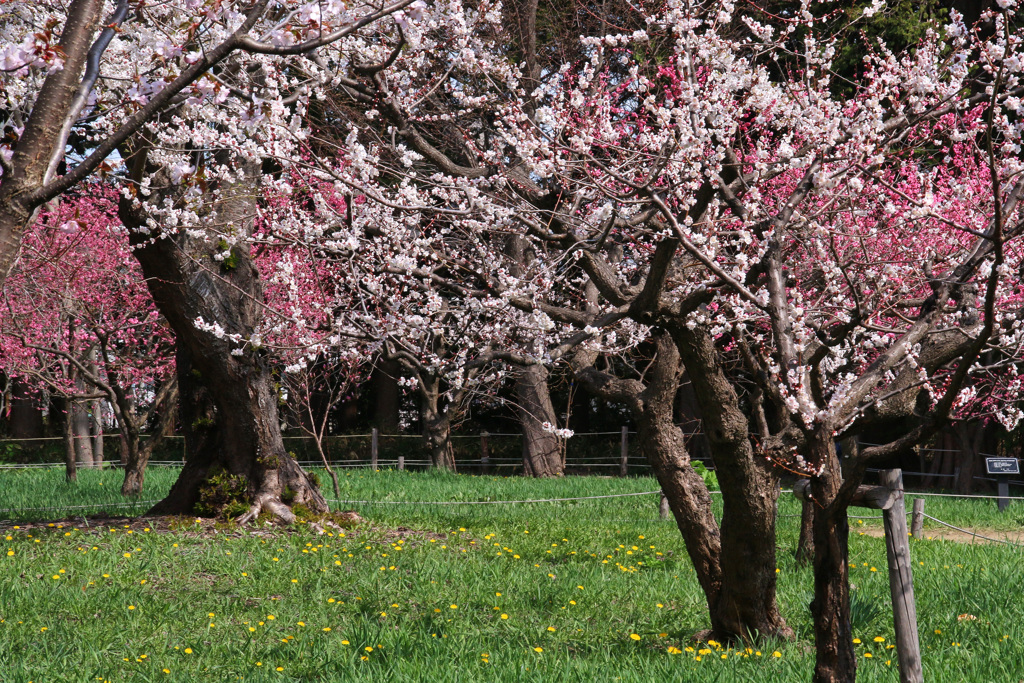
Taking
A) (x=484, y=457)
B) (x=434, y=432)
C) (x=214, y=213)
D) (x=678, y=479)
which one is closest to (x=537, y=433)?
(x=434, y=432)

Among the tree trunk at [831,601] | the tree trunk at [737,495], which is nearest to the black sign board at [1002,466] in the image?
the tree trunk at [737,495]

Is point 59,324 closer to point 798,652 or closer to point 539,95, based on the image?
point 539,95

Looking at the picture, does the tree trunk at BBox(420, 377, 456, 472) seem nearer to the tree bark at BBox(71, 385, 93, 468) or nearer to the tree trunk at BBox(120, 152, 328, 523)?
the tree bark at BBox(71, 385, 93, 468)

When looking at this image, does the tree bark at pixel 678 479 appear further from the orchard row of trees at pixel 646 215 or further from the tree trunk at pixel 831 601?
the tree trunk at pixel 831 601

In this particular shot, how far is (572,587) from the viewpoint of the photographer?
5.59 m

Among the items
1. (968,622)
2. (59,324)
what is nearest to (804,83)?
(968,622)

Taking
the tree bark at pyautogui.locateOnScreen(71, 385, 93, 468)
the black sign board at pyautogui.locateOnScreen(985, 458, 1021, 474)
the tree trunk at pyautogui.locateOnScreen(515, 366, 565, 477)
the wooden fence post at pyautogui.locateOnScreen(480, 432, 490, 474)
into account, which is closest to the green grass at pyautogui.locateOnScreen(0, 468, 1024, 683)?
the black sign board at pyautogui.locateOnScreen(985, 458, 1021, 474)

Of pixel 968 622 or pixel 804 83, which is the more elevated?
pixel 804 83

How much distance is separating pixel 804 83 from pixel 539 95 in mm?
1771

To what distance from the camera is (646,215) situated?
4.34 metres

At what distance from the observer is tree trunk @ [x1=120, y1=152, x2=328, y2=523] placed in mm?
7660

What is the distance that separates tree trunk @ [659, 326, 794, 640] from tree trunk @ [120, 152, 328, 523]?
4566 mm

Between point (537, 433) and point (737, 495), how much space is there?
39.1 ft

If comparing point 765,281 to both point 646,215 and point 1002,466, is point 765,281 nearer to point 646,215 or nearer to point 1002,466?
point 646,215
